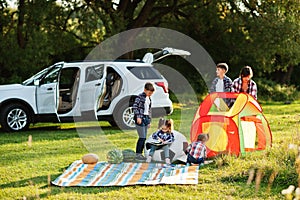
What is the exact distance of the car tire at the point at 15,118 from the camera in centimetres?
1234

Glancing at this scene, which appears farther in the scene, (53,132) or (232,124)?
(53,132)

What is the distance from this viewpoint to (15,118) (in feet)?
41.0

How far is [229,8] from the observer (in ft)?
70.0

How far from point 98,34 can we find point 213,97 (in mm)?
11992

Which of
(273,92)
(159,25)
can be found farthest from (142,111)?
(273,92)

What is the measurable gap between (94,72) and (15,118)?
1990mm

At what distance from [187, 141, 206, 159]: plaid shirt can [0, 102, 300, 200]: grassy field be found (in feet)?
0.81

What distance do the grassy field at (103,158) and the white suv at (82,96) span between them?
0.46 meters

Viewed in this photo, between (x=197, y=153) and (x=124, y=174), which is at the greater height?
(x=197, y=153)

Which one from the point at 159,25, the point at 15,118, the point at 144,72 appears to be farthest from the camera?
the point at 159,25

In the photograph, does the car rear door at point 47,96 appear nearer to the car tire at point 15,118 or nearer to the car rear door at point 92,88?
the car tire at point 15,118

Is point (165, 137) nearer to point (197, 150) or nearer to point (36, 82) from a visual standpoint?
point (197, 150)

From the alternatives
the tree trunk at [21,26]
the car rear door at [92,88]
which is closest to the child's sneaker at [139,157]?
the car rear door at [92,88]

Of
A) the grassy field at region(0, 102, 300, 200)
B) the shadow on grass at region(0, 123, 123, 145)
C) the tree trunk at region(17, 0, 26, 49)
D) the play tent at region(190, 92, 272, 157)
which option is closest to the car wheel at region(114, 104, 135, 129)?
the shadow on grass at region(0, 123, 123, 145)
